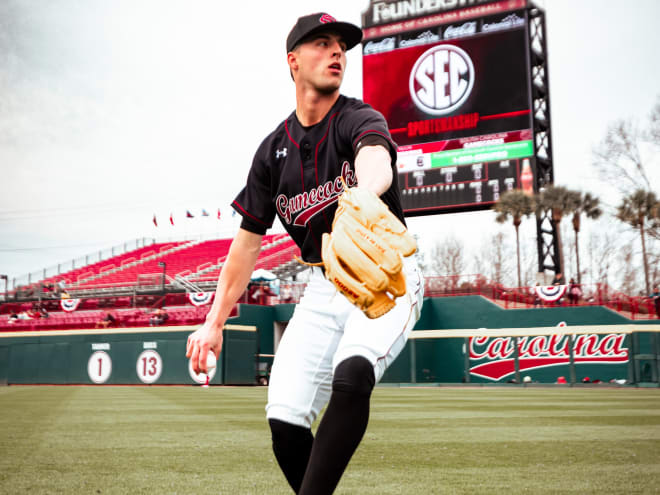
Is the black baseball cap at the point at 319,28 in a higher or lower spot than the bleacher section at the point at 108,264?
lower

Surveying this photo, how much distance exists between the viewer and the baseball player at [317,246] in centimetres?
232

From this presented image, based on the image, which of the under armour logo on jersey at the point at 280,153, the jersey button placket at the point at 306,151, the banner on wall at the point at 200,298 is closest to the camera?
the jersey button placket at the point at 306,151

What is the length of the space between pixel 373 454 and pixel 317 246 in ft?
10.6

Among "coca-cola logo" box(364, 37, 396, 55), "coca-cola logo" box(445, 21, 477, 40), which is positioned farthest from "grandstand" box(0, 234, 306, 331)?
"coca-cola logo" box(445, 21, 477, 40)

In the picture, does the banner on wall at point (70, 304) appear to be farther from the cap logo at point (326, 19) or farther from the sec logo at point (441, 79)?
the cap logo at point (326, 19)

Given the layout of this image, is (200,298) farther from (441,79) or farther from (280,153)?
(280,153)

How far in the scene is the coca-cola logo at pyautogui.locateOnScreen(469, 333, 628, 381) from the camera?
2131cm

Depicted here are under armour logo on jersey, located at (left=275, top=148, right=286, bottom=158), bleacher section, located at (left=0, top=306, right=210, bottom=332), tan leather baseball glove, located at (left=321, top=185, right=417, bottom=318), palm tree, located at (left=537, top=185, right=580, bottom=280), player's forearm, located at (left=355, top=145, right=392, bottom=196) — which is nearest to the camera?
tan leather baseball glove, located at (left=321, top=185, right=417, bottom=318)

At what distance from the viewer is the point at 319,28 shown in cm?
279

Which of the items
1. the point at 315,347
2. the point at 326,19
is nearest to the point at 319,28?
the point at 326,19

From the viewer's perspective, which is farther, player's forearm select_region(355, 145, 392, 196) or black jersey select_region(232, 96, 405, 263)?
black jersey select_region(232, 96, 405, 263)

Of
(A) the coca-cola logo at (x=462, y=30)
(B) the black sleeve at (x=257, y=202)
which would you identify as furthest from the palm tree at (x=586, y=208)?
(B) the black sleeve at (x=257, y=202)

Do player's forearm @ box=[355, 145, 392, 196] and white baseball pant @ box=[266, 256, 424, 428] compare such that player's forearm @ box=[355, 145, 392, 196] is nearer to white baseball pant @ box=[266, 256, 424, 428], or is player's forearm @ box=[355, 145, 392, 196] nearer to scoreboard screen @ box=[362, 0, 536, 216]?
white baseball pant @ box=[266, 256, 424, 428]

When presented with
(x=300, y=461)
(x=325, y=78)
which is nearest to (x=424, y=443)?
(x=300, y=461)
